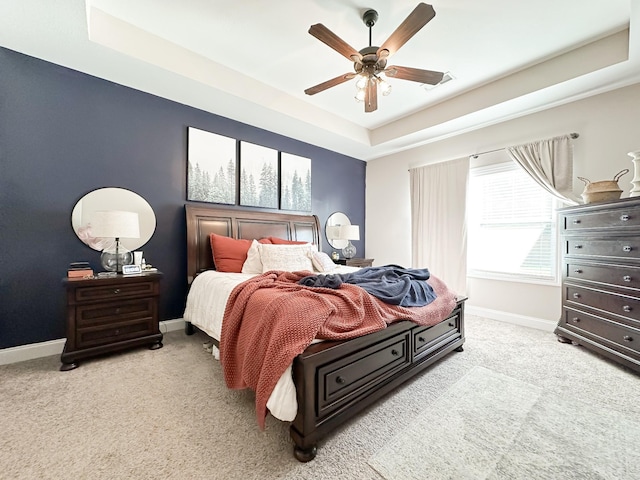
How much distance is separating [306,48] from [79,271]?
302 cm

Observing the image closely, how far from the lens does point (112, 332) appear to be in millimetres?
2480

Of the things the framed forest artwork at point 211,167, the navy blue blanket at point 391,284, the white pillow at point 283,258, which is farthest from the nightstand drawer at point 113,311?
the navy blue blanket at point 391,284

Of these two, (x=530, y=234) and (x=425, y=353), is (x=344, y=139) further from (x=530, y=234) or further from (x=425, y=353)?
(x=425, y=353)

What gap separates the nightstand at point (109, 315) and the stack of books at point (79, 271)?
0.22 feet

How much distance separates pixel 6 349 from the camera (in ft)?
7.87

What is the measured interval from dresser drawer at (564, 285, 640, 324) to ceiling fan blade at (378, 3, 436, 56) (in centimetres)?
276

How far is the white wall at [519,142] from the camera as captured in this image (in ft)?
9.52

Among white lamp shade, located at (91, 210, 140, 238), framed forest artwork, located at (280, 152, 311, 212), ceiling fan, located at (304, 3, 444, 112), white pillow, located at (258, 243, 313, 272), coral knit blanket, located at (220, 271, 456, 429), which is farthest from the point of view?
framed forest artwork, located at (280, 152, 311, 212)

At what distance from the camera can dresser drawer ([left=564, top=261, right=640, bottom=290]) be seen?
2.26 metres

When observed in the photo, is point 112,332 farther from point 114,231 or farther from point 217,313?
point 217,313

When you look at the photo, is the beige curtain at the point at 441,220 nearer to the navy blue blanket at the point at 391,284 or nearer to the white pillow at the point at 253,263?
the navy blue blanket at the point at 391,284

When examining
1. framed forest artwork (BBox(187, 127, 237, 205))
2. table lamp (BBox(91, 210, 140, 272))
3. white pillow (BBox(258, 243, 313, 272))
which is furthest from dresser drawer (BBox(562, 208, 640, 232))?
table lamp (BBox(91, 210, 140, 272))

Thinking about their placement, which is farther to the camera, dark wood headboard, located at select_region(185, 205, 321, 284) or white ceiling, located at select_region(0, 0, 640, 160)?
dark wood headboard, located at select_region(185, 205, 321, 284)

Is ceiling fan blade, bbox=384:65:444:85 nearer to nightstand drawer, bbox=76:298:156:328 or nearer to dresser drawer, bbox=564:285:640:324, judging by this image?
dresser drawer, bbox=564:285:640:324
